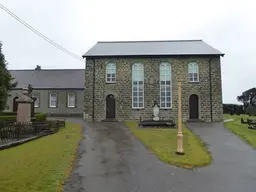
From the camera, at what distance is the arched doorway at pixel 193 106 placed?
89.6ft

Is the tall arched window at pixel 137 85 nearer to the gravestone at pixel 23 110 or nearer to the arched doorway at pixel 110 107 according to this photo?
the arched doorway at pixel 110 107

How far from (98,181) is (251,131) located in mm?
15281

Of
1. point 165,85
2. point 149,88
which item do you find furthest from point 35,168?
point 165,85

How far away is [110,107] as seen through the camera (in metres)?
28.3

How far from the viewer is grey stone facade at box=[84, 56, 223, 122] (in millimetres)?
26859

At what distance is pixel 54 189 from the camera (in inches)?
241

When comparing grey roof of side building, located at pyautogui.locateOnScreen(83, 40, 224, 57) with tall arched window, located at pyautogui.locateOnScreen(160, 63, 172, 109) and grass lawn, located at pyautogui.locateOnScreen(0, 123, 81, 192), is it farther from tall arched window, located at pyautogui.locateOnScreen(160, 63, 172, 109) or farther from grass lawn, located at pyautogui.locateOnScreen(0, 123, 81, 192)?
grass lawn, located at pyautogui.locateOnScreen(0, 123, 81, 192)

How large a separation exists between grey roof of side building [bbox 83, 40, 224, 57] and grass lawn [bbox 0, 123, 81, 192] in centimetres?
1871

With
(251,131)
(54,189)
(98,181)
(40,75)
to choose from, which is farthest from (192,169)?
(40,75)

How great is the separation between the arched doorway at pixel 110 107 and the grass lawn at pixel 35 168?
16514 mm

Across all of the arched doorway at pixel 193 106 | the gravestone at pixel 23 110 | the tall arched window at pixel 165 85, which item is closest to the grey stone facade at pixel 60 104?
the tall arched window at pixel 165 85

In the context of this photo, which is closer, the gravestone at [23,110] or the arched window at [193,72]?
the gravestone at [23,110]

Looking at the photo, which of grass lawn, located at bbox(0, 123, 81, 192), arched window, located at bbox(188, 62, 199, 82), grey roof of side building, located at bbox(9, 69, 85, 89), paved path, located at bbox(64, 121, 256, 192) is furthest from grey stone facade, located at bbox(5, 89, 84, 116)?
grass lawn, located at bbox(0, 123, 81, 192)

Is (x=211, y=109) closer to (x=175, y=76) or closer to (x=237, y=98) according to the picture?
(x=175, y=76)
